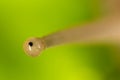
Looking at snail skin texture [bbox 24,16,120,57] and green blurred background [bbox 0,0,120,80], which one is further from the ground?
green blurred background [bbox 0,0,120,80]

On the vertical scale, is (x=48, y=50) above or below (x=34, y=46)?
above

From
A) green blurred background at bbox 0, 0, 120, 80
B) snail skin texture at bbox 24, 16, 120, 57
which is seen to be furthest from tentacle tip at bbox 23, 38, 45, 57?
green blurred background at bbox 0, 0, 120, 80

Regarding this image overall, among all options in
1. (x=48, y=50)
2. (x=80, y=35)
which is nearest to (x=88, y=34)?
(x=80, y=35)

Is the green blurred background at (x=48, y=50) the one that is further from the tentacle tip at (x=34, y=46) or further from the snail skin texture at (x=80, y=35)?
the tentacle tip at (x=34, y=46)

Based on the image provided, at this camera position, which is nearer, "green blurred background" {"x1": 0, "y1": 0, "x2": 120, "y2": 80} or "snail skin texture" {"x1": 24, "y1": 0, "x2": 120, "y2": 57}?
"snail skin texture" {"x1": 24, "y1": 0, "x2": 120, "y2": 57}

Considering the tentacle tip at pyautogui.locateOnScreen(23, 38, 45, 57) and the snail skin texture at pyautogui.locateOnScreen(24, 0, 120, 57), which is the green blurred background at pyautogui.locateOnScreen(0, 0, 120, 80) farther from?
the tentacle tip at pyautogui.locateOnScreen(23, 38, 45, 57)

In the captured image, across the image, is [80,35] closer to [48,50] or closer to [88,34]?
[88,34]

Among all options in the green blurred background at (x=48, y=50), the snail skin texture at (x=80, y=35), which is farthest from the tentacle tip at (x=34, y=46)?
the green blurred background at (x=48, y=50)
